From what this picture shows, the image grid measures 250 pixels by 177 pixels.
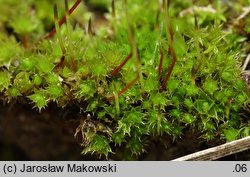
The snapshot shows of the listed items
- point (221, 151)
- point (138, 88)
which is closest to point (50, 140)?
point (138, 88)

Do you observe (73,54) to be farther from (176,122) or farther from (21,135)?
(21,135)

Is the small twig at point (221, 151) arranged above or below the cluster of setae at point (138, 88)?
below

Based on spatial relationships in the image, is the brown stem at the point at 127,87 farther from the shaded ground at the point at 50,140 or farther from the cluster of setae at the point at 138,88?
the shaded ground at the point at 50,140

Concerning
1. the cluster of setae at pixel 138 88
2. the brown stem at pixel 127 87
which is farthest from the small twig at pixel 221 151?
the brown stem at pixel 127 87

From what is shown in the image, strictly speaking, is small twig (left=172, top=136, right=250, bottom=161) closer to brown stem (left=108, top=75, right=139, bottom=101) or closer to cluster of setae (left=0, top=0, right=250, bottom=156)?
cluster of setae (left=0, top=0, right=250, bottom=156)

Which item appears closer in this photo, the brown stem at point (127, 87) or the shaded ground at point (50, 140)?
the brown stem at point (127, 87)

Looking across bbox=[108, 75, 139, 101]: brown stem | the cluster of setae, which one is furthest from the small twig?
bbox=[108, 75, 139, 101]: brown stem

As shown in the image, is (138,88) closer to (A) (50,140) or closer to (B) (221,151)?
(B) (221,151)

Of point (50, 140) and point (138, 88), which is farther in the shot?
point (50, 140)

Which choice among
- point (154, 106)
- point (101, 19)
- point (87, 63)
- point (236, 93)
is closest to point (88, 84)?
point (87, 63)
